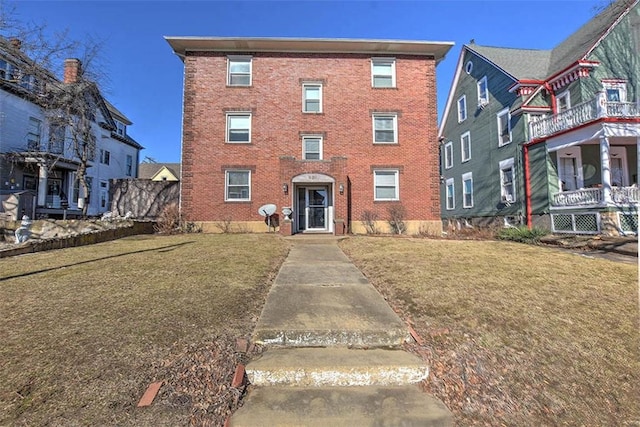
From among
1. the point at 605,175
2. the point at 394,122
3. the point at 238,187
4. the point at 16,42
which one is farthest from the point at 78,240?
A: the point at 605,175

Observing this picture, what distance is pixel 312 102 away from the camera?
15328mm

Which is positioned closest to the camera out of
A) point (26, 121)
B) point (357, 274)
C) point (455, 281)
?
point (455, 281)

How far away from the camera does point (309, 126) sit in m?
15.1

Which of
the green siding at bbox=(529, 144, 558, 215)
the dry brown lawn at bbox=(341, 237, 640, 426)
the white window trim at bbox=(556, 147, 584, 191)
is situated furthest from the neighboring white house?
the white window trim at bbox=(556, 147, 584, 191)

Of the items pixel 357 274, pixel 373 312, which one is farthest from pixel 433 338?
pixel 357 274

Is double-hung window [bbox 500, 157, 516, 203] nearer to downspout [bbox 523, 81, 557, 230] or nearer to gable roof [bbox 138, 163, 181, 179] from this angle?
downspout [bbox 523, 81, 557, 230]

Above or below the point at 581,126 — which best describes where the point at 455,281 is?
below

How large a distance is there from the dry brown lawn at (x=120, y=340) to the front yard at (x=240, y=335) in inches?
0.5

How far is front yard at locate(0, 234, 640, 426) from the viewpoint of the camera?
2.45 m

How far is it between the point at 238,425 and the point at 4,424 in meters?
1.56

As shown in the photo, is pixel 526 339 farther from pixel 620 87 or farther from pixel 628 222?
pixel 620 87

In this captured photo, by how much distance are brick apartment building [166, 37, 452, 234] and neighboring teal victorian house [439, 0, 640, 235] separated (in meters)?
4.55

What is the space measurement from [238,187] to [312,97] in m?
5.79

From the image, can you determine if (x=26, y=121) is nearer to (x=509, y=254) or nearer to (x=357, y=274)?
(x=357, y=274)
